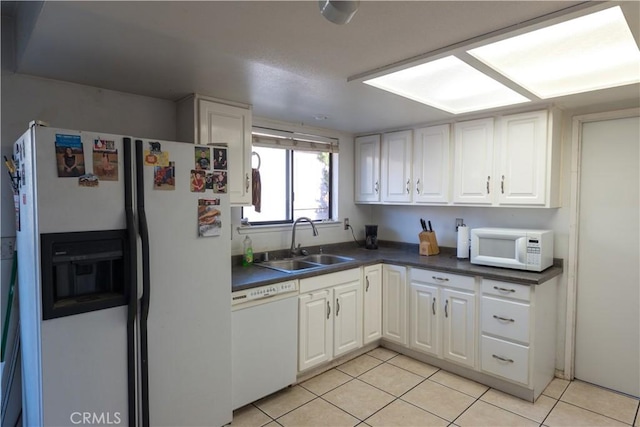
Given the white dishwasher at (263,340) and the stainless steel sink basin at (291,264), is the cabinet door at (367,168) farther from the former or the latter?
the white dishwasher at (263,340)

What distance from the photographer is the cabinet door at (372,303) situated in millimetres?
3213

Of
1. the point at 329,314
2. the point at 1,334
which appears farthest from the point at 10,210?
the point at 329,314

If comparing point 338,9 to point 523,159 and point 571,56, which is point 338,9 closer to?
point 571,56

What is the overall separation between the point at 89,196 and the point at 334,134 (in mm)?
2587

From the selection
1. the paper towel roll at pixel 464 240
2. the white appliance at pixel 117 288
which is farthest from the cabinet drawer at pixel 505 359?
the white appliance at pixel 117 288

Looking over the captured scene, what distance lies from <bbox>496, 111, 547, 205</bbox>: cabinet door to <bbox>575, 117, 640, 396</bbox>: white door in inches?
16.4

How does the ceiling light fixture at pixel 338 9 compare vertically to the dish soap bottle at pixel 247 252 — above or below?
above

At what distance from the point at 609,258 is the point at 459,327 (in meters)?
1.24

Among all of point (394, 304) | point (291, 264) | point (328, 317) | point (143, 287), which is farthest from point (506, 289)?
point (143, 287)

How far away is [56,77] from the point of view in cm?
213

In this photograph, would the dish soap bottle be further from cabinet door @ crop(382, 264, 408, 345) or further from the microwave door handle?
the microwave door handle

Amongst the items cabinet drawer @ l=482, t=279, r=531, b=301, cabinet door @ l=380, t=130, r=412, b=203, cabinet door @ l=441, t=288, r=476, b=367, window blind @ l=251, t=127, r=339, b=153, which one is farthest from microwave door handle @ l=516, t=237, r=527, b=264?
window blind @ l=251, t=127, r=339, b=153

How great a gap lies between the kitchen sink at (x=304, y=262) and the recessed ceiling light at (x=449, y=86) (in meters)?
1.51

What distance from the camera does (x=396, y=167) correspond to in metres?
3.64
